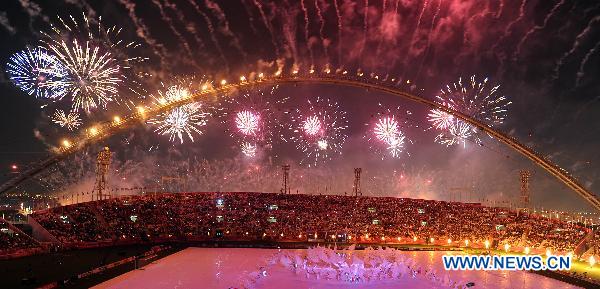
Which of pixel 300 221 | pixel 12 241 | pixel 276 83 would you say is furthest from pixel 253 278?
pixel 300 221

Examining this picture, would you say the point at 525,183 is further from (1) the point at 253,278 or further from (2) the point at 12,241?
(2) the point at 12,241

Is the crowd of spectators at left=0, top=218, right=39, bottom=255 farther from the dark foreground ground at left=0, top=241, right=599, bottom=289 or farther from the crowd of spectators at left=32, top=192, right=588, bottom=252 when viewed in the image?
the crowd of spectators at left=32, top=192, right=588, bottom=252

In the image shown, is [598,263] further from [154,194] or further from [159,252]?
[154,194]

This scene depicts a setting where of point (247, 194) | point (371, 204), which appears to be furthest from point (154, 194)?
Result: point (371, 204)

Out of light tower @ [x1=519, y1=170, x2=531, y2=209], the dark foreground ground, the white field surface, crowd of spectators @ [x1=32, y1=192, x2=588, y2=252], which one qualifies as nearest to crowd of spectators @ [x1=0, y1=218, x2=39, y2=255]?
the dark foreground ground

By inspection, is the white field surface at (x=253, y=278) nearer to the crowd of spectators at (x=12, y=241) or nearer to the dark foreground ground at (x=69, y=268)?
the dark foreground ground at (x=69, y=268)

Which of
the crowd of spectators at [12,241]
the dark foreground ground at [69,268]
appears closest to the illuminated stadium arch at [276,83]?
the dark foreground ground at [69,268]
